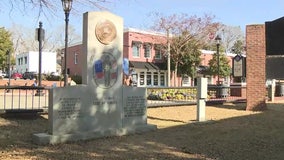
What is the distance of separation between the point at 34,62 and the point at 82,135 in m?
56.9

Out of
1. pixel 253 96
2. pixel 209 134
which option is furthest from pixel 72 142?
pixel 253 96

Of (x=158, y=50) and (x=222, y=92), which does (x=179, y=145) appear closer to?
(x=222, y=92)

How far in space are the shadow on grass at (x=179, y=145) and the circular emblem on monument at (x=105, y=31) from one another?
244cm

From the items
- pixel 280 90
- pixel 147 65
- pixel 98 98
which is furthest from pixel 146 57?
pixel 98 98

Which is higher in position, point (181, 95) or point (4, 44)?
point (4, 44)

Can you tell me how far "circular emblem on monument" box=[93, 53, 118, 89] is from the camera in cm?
1013

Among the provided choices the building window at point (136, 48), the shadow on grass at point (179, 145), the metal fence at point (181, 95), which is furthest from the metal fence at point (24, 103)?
the building window at point (136, 48)

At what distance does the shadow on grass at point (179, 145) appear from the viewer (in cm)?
773

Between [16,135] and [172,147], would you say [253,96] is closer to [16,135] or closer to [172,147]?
[172,147]

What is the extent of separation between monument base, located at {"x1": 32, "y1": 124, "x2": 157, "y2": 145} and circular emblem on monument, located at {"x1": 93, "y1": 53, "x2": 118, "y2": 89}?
117 cm

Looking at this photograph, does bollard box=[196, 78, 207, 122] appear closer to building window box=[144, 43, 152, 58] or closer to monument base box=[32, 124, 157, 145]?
monument base box=[32, 124, 157, 145]

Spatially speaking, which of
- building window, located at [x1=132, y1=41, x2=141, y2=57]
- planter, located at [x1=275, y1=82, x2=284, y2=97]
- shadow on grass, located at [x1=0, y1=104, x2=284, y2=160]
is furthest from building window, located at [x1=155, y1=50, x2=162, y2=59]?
shadow on grass, located at [x1=0, y1=104, x2=284, y2=160]

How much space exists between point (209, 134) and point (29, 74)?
48.6m

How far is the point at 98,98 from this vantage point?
10.1 metres
